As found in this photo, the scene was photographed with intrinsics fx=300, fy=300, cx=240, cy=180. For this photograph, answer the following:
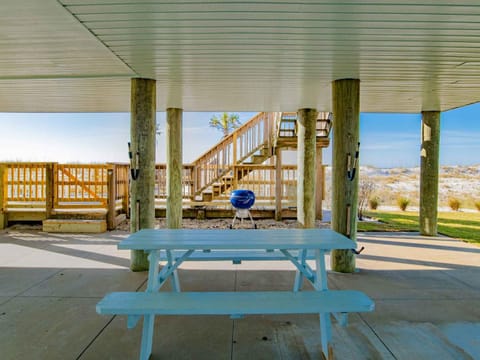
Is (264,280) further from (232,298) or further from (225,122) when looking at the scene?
(225,122)

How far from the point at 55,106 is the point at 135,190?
3.99m

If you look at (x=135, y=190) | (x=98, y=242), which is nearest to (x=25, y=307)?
(x=135, y=190)

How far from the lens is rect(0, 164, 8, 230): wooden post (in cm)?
736

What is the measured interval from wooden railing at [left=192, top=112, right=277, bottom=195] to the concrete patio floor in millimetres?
4703

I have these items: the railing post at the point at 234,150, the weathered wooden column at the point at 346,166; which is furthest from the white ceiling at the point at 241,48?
the railing post at the point at 234,150

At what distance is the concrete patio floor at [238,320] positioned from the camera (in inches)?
92.3

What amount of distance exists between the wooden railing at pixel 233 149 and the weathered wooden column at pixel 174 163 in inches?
102

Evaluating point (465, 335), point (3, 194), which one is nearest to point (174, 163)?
point (3, 194)

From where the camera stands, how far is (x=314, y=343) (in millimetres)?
2438

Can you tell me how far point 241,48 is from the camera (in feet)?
11.1

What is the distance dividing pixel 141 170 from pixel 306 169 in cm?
388

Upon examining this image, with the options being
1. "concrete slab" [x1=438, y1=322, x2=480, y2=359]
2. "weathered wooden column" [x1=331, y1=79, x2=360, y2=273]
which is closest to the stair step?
"weathered wooden column" [x1=331, y1=79, x2=360, y2=273]

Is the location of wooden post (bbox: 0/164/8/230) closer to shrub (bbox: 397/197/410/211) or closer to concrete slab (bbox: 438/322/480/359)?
concrete slab (bbox: 438/322/480/359)

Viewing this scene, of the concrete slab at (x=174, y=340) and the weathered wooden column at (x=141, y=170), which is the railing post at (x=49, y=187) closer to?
the weathered wooden column at (x=141, y=170)
